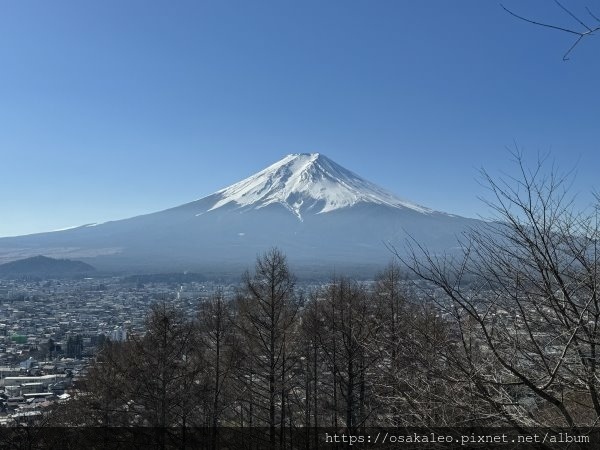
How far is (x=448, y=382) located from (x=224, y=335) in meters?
8.84

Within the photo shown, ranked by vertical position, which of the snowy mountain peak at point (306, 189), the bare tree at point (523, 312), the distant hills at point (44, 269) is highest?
the snowy mountain peak at point (306, 189)

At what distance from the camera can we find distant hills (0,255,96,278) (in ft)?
244

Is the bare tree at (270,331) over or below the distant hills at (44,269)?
over

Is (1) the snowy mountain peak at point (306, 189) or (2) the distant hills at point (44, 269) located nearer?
(2) the distant hills at point (44, 269)

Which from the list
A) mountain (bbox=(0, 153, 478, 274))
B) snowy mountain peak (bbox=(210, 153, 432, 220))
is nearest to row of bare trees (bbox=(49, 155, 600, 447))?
mountain (bbox=(0, 153, 478, 274))

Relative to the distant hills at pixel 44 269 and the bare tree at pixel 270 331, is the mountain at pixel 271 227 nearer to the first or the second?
the distant hills at pixel 44 269

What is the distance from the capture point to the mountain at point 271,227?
107 metres

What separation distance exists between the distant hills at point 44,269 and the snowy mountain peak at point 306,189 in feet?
231

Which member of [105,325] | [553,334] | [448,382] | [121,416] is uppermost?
[553,334]

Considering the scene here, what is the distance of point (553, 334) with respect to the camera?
2.96m

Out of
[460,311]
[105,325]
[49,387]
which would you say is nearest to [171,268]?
[105,325]

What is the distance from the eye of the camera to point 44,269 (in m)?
78.1

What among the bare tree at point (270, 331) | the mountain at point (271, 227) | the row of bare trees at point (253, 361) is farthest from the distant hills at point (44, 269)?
the bare tree at point (270, 331)

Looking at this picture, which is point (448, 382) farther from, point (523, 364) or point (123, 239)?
point (123, 239)
